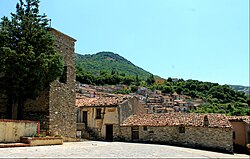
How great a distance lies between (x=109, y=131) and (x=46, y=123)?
948 cm

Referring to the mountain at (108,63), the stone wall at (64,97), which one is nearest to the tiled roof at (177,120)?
the stone wall at (64,97)

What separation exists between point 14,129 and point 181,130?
14382mm

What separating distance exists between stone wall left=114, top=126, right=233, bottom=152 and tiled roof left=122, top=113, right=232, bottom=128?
380mm

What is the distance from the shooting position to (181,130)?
1006 inches

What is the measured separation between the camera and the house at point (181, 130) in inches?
924

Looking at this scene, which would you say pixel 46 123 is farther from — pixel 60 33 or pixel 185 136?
pixel 185 136

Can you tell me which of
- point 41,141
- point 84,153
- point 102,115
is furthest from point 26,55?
point 102,115

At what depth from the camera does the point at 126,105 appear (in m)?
30.5

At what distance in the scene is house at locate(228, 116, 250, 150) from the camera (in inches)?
1057

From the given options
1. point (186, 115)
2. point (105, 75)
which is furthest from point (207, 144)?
point (105, 75)

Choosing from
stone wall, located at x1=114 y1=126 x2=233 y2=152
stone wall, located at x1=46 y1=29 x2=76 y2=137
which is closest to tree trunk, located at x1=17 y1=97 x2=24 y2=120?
stone wall, located at x1=46 y1=29 x2=76 y2=137

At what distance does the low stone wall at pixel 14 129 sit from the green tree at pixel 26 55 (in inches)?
104

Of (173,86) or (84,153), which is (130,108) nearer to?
(84,153)

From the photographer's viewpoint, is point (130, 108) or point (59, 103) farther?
point (130, 108)
